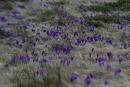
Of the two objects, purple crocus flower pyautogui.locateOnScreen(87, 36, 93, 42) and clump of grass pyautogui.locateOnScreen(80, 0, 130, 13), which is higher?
purple crocus flower pyautogui.locateOnScreen(87, 36, 93, 42)

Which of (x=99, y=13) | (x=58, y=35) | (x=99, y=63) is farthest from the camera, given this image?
(x=99, y=13)

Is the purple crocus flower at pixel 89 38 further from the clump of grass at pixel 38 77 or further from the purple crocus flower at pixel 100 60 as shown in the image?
the clump of grass at pixel 38 77

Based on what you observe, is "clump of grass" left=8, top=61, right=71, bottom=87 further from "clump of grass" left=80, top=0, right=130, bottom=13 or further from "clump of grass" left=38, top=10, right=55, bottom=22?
"clump of grass" left=80, top=0, right=130, bottom=13

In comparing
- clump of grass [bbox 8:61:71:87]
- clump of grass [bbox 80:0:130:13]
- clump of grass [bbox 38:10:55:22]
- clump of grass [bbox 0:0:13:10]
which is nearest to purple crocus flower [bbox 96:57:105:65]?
clump of grass [bbox 8:61:71:87]

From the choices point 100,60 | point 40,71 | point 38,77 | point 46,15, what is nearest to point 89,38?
point 100,60

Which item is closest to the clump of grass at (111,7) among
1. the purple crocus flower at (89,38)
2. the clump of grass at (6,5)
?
the clump of grass at (6,5)

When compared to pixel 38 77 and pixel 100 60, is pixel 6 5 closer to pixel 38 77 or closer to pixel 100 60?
pixel 100 60

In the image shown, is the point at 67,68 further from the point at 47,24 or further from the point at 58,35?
the point at 47,24

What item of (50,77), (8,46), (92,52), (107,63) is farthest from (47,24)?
(50,77)

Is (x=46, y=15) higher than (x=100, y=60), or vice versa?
(x=100, y=60)

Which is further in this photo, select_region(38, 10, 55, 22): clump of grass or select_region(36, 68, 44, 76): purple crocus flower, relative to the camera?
select_region(38, 10, 55, 22): clump of grass

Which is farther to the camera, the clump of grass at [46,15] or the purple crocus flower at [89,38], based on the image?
the clump of grass at [46,15]
